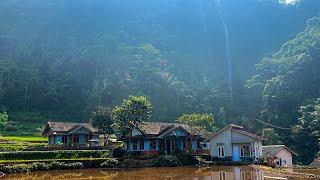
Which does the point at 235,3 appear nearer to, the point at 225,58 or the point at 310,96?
the point at 225,58

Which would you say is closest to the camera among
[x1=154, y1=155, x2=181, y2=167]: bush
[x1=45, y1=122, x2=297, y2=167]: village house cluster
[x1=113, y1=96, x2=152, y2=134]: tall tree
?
[x1=154, y1=155, x2=181, y2=167]: bush

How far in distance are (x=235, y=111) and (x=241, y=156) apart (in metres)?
52.7

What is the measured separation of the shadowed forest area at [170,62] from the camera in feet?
265

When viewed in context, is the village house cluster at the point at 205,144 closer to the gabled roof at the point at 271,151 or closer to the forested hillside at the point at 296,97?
the gabled roof at the point at 271,151

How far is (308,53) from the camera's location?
286ft

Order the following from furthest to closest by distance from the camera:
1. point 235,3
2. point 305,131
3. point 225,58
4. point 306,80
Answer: point 235,3
point 225,58
point 306,80
point 305,131

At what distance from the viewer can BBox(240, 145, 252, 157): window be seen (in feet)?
144

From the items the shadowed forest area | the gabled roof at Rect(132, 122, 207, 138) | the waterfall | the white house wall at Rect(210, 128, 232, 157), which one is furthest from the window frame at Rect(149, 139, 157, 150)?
the waterfall

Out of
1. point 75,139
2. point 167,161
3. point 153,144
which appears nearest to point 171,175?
point 167,161

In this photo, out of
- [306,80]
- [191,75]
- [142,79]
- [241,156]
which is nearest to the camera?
[241,156]

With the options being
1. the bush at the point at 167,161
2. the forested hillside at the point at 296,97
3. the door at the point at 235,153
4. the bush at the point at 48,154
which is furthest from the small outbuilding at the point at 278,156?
the bush at the point at 48,154

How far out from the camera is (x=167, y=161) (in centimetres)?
4050

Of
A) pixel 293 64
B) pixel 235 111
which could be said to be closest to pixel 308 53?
pixel 293 64

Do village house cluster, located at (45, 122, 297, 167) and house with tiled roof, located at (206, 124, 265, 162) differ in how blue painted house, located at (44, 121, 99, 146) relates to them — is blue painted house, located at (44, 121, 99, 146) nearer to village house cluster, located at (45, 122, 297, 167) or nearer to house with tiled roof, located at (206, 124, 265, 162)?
village house cluster, located at (45, 122, 297, 167)
